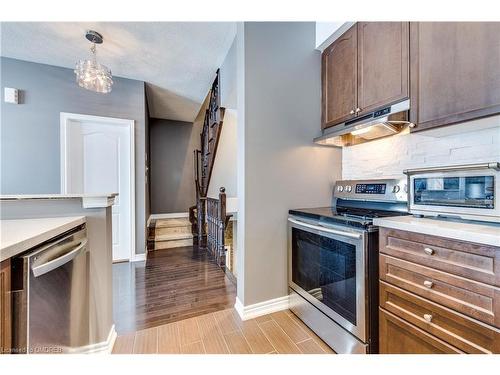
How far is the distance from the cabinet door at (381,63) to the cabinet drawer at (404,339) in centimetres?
136

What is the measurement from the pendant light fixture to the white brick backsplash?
2.64 meters

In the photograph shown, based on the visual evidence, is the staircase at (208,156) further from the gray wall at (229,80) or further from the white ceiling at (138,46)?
the white ceiling at (138,46)

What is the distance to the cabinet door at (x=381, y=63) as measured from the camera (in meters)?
1.41

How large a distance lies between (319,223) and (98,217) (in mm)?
1467

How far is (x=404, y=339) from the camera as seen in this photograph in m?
1.09

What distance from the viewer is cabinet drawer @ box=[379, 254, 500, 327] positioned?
2.68ft

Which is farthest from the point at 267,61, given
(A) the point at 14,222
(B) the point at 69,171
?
(B) the point at 69,171

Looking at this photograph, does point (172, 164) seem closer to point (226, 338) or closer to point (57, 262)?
point (226, 338)

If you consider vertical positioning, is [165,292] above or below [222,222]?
below

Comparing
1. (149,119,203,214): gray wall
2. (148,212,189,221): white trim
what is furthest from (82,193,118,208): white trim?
(149,119,203,214): gray wall

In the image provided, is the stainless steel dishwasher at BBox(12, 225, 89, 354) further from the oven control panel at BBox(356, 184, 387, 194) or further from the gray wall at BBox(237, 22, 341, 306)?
the oven control panel at BBox(356, 184, 387, 194)

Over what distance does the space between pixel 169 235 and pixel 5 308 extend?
3494 millimetres

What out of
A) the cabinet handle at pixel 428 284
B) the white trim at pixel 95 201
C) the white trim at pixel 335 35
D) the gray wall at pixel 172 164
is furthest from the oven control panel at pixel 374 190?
the gray wall at pixel 172 164

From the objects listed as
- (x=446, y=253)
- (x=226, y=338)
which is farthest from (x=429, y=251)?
(x=226, y=338)
